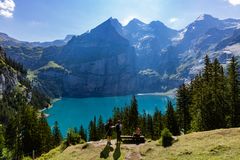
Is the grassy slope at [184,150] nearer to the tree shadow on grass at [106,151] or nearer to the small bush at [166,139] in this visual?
the tree shadow on grass at [106,151]

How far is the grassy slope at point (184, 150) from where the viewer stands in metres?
32.3

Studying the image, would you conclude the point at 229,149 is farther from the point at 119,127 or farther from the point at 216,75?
the point at 216,75

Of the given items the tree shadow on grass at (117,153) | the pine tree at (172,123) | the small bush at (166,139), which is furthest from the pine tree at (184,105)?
the tree shadow on grass at (117,153)

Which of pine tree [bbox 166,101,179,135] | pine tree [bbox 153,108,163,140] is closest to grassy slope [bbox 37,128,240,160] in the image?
pine tree [bbox 166,101,179,135]

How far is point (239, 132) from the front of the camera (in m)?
38.4

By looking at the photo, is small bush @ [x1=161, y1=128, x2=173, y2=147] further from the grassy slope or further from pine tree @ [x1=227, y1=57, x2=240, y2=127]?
pine tree @ [x1=227, y1=57, x2=240, y2=127]

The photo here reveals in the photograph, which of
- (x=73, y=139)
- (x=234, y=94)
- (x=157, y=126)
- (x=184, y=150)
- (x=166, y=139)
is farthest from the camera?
(x=157, y=126)

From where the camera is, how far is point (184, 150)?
34625 mm

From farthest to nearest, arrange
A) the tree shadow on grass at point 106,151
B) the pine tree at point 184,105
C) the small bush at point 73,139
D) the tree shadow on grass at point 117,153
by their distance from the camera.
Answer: the pine tree at point 184,105, the small bush at point 73,139, the tree shadow on grass at point 106,151, the tree shadow on grass at point 117,153

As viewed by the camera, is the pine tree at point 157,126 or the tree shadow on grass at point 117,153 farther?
the pine tree at point 157,126

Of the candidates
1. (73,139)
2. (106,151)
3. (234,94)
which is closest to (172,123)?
(234,94)

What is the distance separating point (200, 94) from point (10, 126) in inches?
2942

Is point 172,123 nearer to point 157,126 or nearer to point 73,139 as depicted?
point 157,126

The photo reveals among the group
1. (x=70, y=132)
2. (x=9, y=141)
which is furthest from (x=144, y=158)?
(x=9, y=141)
